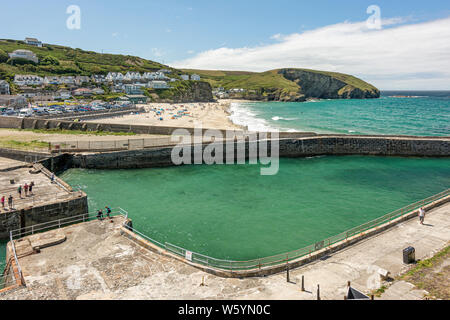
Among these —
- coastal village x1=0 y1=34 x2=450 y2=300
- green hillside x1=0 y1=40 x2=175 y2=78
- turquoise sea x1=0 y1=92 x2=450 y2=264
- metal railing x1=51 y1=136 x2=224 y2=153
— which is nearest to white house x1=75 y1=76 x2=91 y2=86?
green hillside x1=0 y1=40 x2=175 y2=78

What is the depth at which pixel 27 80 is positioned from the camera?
107375mm

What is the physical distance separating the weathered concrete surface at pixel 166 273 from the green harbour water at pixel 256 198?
4400 millimetres

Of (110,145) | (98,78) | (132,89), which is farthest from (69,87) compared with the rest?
(110,145)

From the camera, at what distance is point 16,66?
414ft

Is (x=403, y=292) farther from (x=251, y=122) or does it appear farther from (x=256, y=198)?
(x=251, y=122)

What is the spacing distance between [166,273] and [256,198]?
14.4 metres

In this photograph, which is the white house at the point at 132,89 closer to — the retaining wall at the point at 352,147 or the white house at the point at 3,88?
the white house at the point at 3,88

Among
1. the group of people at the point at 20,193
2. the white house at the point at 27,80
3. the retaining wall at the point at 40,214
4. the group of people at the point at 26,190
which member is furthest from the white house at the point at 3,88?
the retaining wall at the point at 40,214

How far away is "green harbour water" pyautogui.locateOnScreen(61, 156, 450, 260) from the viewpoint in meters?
18.5

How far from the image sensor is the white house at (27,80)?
104412 millimetres

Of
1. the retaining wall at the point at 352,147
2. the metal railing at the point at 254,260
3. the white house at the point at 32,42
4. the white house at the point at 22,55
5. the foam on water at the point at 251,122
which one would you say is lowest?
the metal railing at the point at 254,260
